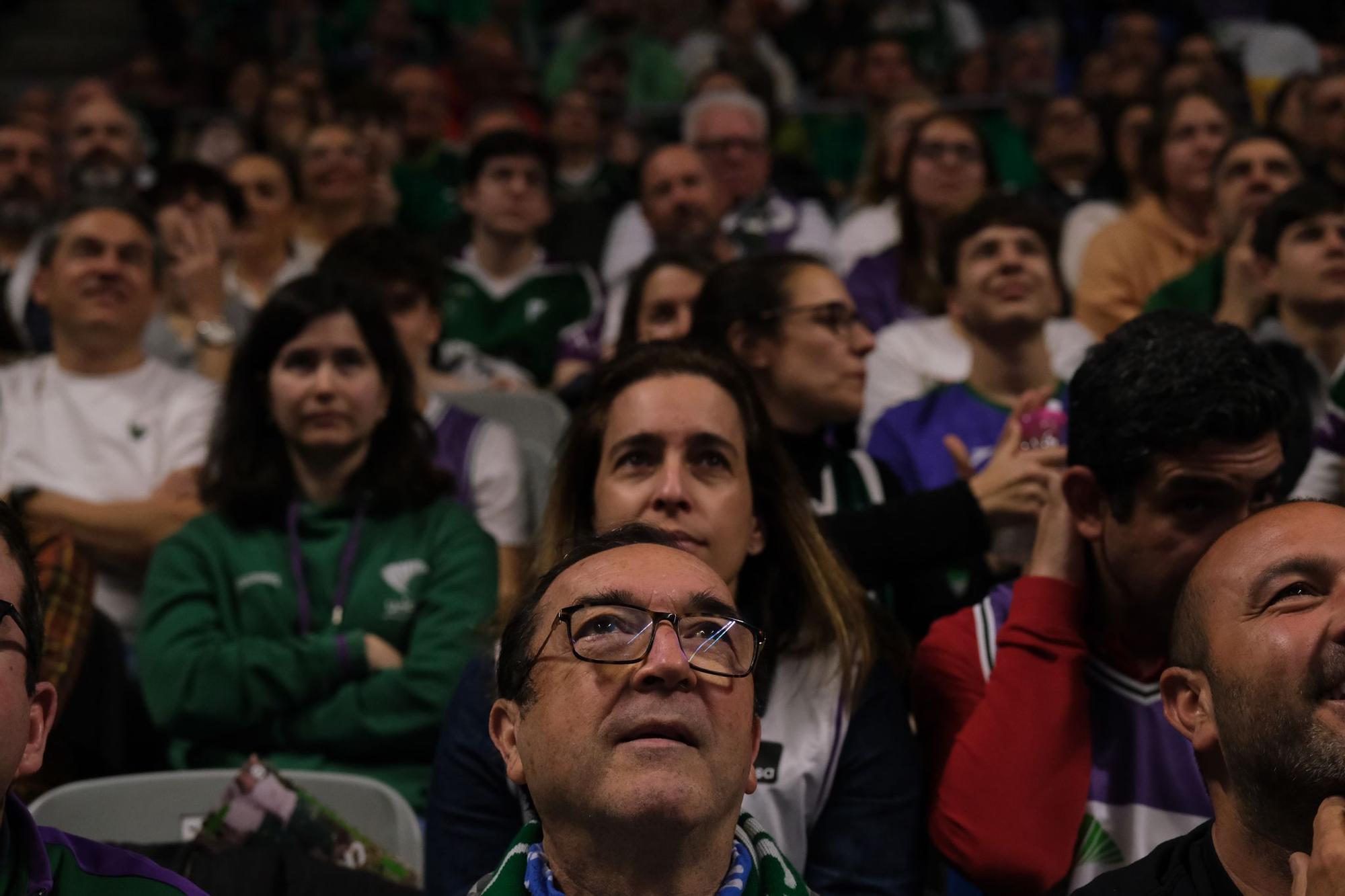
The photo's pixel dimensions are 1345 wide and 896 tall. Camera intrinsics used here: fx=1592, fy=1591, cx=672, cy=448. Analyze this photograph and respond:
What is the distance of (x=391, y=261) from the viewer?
4152mm

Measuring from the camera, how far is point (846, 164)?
298 inches

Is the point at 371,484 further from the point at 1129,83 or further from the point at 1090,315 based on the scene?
the point at 1129,83

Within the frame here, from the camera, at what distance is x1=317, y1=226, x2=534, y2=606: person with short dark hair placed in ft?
11.8

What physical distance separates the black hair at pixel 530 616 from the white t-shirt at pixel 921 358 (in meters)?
2.16

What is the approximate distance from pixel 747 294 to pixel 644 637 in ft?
5.40

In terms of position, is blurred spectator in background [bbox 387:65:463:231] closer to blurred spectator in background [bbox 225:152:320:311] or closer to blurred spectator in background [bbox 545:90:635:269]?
blurred spectator in background [bbox 545:90:635:269]

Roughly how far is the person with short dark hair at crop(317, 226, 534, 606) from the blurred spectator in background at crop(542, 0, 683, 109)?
3.96m

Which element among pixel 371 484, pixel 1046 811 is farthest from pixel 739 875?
pixel 371 484

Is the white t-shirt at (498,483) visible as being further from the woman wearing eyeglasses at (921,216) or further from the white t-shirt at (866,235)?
the white t-shirt at (866,235)

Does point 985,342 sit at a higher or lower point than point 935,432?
higher

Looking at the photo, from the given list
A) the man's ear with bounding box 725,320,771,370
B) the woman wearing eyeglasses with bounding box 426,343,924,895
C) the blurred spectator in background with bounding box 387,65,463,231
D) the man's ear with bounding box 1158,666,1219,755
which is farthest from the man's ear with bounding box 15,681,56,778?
the blurred spectator in background with bounding box 387,65,463,231

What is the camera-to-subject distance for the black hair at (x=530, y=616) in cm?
180

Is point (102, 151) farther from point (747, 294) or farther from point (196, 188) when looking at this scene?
point (747, 294)

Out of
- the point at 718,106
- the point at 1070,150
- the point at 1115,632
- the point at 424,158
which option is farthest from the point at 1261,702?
the point at 424,158
